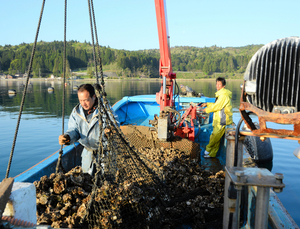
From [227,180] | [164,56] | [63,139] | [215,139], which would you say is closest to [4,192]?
[63,139]

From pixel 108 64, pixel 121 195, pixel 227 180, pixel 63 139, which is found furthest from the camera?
pixel 108 64

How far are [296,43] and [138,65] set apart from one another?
125 meters

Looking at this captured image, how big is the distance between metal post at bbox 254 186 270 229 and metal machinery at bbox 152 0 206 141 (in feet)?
11.2

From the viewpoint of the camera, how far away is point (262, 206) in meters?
1.69

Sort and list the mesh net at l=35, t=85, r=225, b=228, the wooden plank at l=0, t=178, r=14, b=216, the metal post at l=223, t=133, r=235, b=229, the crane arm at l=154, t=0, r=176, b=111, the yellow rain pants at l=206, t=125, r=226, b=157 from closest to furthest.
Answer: the wooden plank at l=0, t=178, r=14, b=216
the metal post at l=223, t=133, r=235, b=229
the mesh net at l=35, t=85, r=225, b=228
the yellow rain pants at l=206, t=125, r=226, b=157
the crane arm at l=154, t=0, r=176, b=111

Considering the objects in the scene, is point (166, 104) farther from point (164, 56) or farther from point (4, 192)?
point (4, 192)

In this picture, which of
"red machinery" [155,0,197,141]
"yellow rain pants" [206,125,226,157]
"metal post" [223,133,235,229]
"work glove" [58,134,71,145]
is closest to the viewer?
"metal post" [223,133,235,229]

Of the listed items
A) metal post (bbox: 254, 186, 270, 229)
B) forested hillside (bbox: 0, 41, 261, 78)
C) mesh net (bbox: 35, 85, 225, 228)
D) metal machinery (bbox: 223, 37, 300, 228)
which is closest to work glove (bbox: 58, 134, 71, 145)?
mesh net (bbox: 35, 85, 225, 228)

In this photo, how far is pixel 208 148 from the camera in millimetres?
5984

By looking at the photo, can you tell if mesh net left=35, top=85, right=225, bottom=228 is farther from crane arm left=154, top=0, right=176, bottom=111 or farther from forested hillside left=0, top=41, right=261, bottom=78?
forested hillside left=0, top=41, right=261, bottom=78

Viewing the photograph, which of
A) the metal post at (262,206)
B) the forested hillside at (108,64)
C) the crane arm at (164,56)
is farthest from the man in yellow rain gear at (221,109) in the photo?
the forested hillside at (108,64)

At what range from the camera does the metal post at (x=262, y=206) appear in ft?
5.47

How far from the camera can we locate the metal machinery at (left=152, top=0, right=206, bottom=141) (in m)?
5.16

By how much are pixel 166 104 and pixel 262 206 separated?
5105 millimetres
